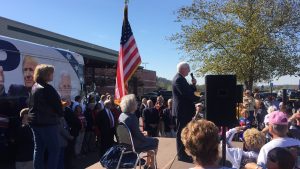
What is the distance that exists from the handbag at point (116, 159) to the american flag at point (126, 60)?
3485mm

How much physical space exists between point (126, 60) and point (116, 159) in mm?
4323

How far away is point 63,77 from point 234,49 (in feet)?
47.0

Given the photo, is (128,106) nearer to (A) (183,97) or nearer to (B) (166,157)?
(A) (183,97)

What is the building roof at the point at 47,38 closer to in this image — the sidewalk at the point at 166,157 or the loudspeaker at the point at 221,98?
the sidewalk at the point at 166,157

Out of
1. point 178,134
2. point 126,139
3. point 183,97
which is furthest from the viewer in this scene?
point 178,134

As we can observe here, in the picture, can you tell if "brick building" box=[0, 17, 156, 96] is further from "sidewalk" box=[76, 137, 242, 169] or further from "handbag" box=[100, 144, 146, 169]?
"handbag" box=[100, 144, 146, 169]

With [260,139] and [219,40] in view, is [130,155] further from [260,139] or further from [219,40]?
[219,40]

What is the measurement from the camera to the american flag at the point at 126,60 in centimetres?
976

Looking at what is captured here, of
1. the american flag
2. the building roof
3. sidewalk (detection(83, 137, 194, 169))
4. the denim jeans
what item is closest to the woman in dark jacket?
the denim jeans

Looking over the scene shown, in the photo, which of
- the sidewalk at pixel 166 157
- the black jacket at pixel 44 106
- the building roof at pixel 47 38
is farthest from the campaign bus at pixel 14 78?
the building roof at pixel 47 38

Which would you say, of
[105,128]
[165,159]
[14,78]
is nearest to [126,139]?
[165,159]

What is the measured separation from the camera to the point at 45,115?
236 inches

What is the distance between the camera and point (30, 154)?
7.74m

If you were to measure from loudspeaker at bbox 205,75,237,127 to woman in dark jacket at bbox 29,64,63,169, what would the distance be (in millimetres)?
2338
